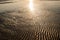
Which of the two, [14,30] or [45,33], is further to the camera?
[14,30]

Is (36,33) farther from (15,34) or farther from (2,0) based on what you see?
(2,0)

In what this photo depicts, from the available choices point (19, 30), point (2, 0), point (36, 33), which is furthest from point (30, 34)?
point (2, 0)

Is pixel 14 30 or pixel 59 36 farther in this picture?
pixel 14 30

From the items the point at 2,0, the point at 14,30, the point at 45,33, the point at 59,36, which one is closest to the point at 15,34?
the point at 14,30

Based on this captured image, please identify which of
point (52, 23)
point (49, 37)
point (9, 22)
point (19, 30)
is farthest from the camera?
point (9, 22)

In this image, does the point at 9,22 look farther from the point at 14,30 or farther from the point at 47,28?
the point at 47,28

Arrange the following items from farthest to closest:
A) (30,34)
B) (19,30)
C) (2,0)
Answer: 1. (2,0)
2. (19,30)
3. (30,34)

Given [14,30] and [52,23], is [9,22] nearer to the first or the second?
[14,30]

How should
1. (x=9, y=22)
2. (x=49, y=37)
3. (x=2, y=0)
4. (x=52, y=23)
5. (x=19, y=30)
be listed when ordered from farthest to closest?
1. (x=2, y=0)
2. (x=9, y=22)
3. (x=52, y=23)
4. (x=19, y=30)
5. (x=49, y=37)

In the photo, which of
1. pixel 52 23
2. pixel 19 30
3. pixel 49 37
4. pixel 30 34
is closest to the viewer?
pixel 49 37
